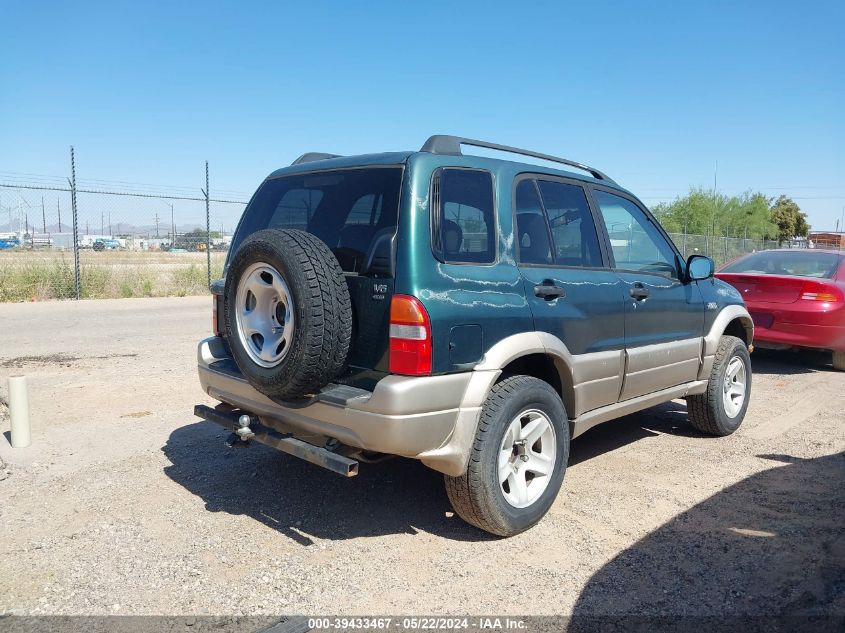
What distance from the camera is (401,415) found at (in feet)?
10.3

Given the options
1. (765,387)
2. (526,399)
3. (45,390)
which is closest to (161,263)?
(45,390)

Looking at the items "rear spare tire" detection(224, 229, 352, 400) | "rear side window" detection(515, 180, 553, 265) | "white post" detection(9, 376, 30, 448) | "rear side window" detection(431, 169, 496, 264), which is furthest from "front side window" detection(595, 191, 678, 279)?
"white post" detection(9, 376, 30, 448)

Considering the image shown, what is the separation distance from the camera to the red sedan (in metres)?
7.75

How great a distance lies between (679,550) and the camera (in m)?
3.56

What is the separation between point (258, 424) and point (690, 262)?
3.34 meters

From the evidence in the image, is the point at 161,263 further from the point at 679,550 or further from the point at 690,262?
the point at 679,550

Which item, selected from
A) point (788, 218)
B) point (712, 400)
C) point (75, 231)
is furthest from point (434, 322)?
point (788, 218)

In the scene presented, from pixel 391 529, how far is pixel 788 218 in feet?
223

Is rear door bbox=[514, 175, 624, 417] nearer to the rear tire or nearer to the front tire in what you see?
the front tire

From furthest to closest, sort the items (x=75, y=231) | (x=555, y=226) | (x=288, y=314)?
(x=75, y=231)
(x=555, y=226)
(x=288, y=314)

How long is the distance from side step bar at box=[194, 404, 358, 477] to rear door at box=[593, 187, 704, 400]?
2155 millimetres

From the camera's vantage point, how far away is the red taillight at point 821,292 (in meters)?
7.74

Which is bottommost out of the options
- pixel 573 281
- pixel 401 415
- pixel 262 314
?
pixel 401 415

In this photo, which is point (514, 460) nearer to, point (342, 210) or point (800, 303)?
point (342, 210)
